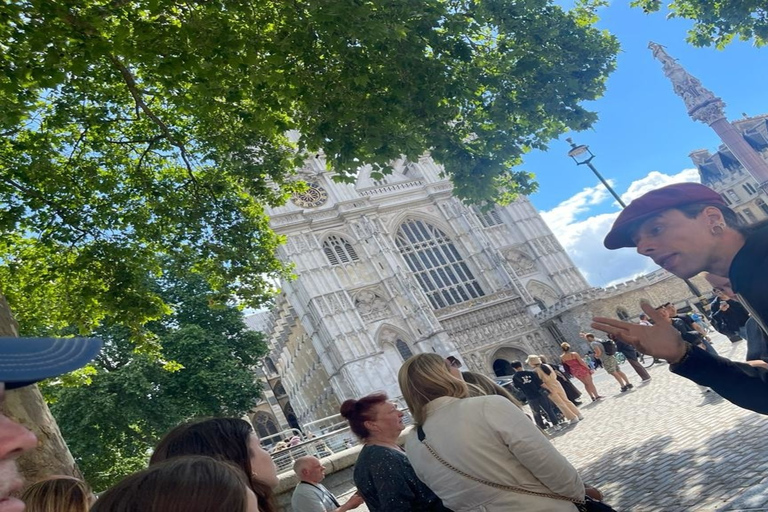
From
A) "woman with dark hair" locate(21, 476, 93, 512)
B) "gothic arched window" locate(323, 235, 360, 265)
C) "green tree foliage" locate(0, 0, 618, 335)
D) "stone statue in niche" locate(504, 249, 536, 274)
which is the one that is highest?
"gothic arched window" locate(323, 235, 360, 265)

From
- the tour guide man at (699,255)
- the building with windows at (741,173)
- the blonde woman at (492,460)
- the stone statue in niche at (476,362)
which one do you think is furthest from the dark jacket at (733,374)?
the building with windows at (741,173)

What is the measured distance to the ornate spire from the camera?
144 ft

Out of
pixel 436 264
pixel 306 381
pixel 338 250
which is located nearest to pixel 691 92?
pixel 436 264

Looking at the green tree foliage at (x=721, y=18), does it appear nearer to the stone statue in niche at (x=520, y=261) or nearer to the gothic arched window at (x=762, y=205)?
the stone statue in niche at (x=520, y=261)

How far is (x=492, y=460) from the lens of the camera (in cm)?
282

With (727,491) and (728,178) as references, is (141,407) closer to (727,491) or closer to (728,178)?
(727,491)

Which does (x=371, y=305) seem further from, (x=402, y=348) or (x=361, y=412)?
(x=361, y=412)

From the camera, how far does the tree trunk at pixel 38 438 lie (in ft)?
16.7

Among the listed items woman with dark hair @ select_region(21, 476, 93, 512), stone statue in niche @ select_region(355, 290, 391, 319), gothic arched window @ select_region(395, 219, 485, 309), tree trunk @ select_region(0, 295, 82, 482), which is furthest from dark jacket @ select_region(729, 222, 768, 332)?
gothic arched window @ select_region(395, 219, 485, 309)

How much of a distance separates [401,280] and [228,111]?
Answer: 1113 inches

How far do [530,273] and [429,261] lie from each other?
7.11 metres

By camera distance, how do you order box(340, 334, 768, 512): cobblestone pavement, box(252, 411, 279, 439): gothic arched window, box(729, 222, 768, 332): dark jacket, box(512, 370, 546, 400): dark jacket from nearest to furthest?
box(729, 222, 768, 332): dark jacket → box(340, 334, 768, 512): cobblestone pavement → box(512, 370, 546, 400): dark jacket → box(252, 411, 279, 439): gothic arched window

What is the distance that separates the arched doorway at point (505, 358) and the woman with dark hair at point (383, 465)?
34631 millimetres

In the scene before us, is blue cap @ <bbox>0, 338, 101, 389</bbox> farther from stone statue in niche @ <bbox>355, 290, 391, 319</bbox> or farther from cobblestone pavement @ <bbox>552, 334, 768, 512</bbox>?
stone statue in niche @ <bbox>355, 290, 391, 319</bbox>
